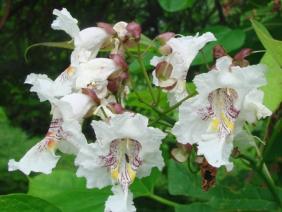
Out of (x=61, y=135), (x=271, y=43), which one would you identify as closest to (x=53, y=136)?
(x=61, y=135)

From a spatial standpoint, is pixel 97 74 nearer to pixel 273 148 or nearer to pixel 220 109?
pixel 220 109

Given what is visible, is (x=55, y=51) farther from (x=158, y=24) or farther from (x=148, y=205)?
(x=148, y=205)

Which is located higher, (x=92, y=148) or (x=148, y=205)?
(x=148, y=205)

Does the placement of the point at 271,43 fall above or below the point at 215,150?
above

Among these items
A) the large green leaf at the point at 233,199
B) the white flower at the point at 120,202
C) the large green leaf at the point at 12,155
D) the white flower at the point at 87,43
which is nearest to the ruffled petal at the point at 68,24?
the white flower at the point at 87,43

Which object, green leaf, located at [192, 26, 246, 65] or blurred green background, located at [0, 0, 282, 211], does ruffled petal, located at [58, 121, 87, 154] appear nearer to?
green leaf, located at [192, 26, 246, 65]

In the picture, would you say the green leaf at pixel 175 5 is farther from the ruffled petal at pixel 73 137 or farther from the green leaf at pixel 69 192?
the ruffled petal at pixel 73 137

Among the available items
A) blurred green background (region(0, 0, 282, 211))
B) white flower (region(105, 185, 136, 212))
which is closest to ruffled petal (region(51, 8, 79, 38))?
white flower (region(105, 185, 136, 212))

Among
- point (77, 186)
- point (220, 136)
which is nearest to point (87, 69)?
point (220, 136)
